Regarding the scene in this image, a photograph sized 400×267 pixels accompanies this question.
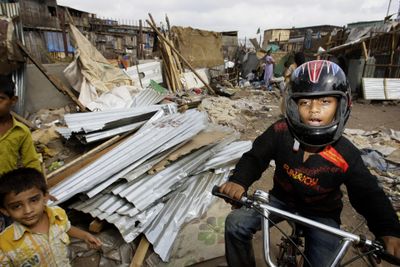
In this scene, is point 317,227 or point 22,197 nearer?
point 317,227

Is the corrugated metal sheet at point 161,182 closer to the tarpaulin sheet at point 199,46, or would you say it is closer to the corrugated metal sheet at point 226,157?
the corrugated metal sheet at point 226,157

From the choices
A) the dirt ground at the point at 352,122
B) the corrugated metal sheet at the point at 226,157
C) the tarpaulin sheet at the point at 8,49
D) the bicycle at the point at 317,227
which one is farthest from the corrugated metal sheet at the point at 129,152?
the tarpaulin sheet at the point at 8,49

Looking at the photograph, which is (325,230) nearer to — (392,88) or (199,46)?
(392,88)

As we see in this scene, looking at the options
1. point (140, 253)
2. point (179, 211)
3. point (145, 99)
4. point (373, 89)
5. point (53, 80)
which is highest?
point (53, 80)

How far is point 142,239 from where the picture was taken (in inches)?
111

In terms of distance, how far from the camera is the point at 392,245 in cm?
137

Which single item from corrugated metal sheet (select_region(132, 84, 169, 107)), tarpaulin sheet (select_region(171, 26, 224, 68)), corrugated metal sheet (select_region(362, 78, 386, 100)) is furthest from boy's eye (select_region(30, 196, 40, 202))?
corrugated metal sheet (select_region(362, 78, 386, 100))

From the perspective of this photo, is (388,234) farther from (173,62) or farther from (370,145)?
(173,62)

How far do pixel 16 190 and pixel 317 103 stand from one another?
198cm

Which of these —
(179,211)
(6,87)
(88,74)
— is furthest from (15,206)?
(88,74)

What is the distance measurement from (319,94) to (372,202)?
80cm

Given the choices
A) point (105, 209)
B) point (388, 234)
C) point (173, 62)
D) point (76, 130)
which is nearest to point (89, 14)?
point (173, 62)

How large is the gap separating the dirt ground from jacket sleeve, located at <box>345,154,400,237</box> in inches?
61.9

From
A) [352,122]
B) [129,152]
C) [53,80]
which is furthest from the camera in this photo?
[352,122]
